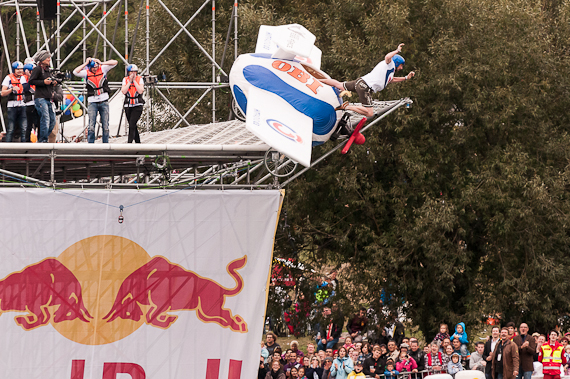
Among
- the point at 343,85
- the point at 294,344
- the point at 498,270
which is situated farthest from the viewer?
the point at 498,270

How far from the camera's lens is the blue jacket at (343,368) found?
15.0 m

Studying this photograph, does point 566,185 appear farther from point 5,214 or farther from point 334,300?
point 5,214

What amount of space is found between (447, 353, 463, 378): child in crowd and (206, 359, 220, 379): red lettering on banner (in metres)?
4.10

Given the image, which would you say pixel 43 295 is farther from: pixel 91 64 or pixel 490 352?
pixel 490 352

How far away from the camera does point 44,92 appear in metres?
14.9

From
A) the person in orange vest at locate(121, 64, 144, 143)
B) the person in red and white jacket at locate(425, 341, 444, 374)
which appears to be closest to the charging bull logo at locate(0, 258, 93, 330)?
the person in orange vest at locate(121, 64, 144, 143)

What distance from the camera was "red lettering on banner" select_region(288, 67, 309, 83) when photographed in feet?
44.3

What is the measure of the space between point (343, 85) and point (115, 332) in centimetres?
559

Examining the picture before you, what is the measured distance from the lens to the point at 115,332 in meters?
14.0

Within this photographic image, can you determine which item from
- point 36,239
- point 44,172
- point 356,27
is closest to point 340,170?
point 356,27

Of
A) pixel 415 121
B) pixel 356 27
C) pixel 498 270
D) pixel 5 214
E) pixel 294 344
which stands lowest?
pixel 294 344

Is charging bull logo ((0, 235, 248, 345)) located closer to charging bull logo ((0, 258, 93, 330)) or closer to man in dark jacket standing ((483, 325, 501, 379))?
charging bull logo ((0, 258, 93, 330))

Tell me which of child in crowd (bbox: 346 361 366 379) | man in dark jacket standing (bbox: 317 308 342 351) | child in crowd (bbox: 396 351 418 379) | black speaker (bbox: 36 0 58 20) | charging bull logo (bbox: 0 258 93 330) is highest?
black speaker (bbox: 36 0 58 20)

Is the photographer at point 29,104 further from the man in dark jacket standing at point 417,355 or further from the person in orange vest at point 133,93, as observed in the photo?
the man in dark jacket standing at point 417,355
